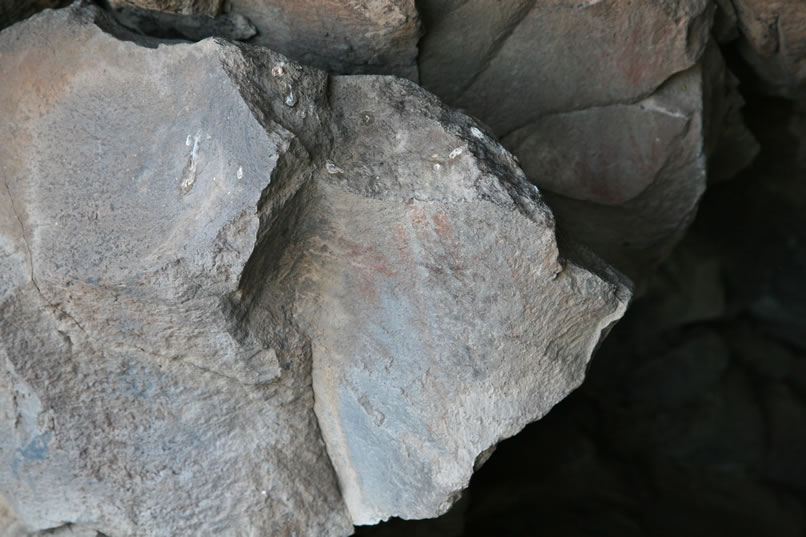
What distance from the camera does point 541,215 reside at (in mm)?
910

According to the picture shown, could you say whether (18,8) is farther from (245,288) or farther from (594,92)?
(594,92)

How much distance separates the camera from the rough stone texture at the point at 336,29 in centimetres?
103

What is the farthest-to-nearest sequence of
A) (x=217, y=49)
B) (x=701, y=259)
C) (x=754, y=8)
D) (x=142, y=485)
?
(x=701, y=259), (x=754, y=8), (x=142, y=485), (x=217, y=49)

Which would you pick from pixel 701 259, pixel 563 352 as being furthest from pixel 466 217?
pixel 701 259

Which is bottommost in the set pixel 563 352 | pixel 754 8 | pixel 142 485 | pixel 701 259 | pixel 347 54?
pixel 701 259

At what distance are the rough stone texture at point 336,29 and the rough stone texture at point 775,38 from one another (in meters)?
0.52

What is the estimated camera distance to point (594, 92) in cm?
122

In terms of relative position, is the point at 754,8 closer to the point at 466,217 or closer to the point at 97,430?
the point at 466,217

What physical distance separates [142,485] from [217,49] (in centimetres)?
50

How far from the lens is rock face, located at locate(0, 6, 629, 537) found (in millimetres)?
889

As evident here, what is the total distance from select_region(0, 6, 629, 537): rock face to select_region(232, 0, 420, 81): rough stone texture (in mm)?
109

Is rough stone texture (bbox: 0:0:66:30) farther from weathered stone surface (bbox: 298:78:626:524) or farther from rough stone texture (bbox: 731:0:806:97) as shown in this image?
rough stone texture (bbox: 731:0:806:97)

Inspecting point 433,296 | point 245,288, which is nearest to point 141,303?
point 245,288

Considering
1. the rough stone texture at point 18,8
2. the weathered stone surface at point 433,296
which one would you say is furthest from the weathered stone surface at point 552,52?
the rough stone texture at point 18,8
